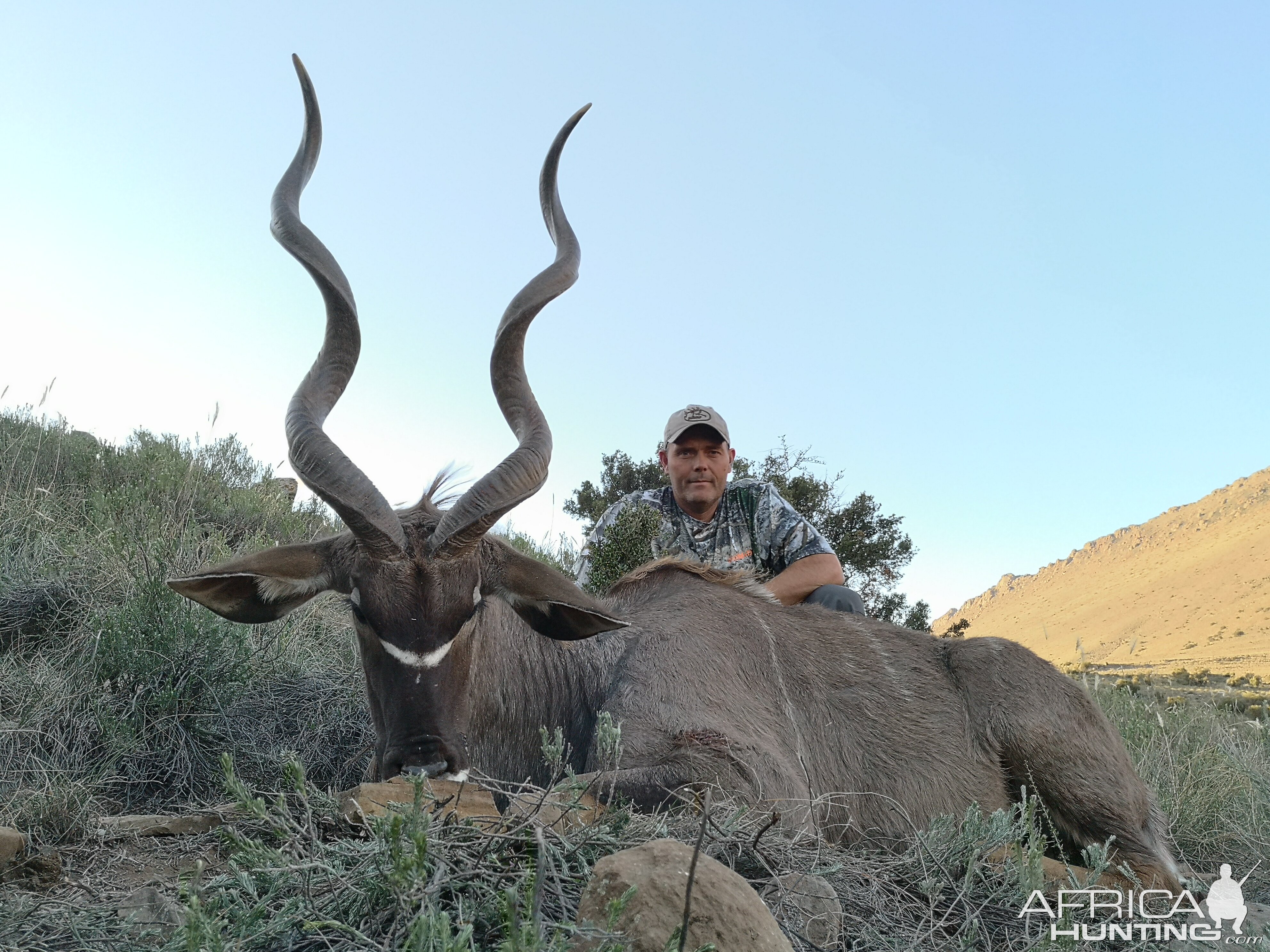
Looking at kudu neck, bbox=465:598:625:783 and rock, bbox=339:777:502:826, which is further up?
kudu neck, bbox=465:598:625:783

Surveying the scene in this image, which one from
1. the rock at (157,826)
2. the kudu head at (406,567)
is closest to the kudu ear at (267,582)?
the kudu head at (406,567)

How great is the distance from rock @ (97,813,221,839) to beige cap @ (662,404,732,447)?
16.3 feet

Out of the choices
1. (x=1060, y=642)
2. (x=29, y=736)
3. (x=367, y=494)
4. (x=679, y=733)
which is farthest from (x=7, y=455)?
(x=1060, y=642)

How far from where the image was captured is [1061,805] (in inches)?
213

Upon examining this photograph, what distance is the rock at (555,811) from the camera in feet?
9.27

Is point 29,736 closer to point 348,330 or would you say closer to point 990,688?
point 348,330

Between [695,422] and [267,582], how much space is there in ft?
14.3

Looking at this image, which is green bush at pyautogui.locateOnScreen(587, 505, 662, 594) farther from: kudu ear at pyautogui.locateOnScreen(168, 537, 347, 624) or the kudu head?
kudu ear at pyautogui.locateOnScreen(168, 537, 347, 624)

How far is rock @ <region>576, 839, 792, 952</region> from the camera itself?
7.45 ft

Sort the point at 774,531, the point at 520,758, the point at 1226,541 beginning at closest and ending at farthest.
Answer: the point at 520,758 < the point at 774,531 < the point at 1226,541

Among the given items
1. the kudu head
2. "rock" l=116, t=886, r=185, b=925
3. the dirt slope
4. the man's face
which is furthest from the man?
the dirt slope

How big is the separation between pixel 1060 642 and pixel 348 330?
60243mm

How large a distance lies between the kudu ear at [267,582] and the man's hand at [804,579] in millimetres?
3874

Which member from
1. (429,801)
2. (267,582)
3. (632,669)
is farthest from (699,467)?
(429,801)
